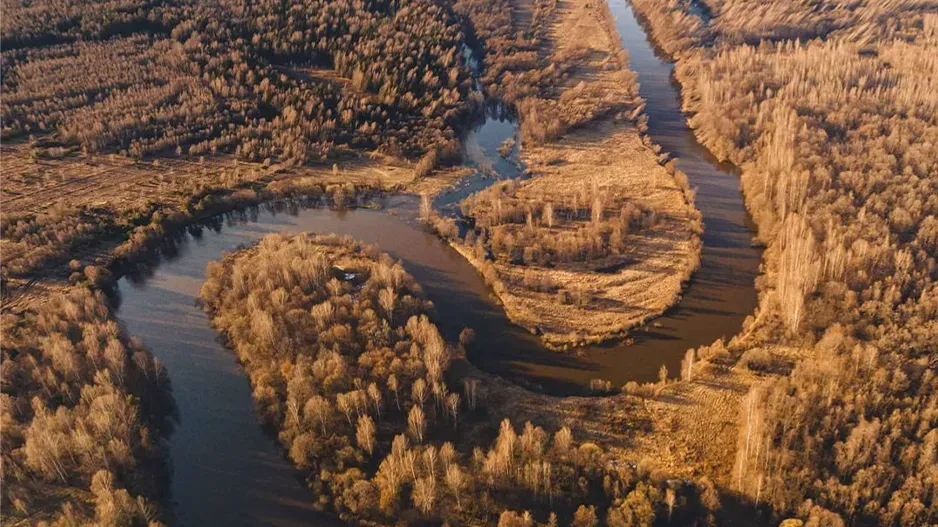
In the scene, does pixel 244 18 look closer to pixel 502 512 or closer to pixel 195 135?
pixel 195 135

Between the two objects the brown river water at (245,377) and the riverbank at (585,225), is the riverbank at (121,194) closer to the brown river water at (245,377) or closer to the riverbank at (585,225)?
the brown river water at (245,377)

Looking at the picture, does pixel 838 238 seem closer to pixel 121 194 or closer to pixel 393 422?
pixel 393 422

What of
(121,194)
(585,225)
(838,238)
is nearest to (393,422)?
(585,225)

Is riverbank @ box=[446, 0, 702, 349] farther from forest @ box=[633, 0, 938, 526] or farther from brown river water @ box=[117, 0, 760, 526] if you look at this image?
forest @ box=[633, 0, 938, 526]

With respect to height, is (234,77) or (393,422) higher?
(234,77)

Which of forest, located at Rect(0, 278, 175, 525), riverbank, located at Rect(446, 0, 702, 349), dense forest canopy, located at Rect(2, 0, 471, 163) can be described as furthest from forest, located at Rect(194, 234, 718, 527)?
dense forest canopy, located at Rect(2, 0, 471, 163)

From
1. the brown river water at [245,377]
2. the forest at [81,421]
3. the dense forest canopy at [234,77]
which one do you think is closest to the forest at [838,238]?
the brown river water at [245,377]
